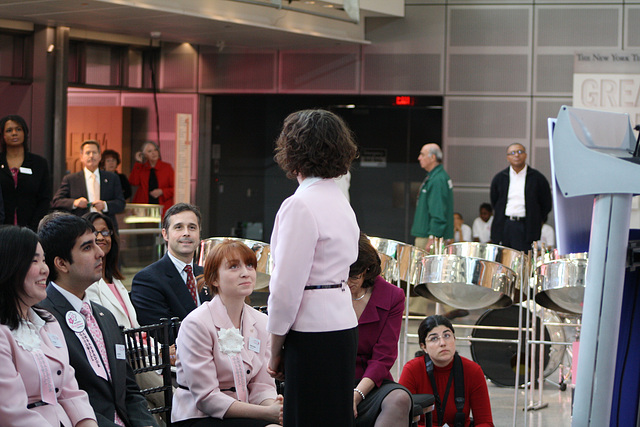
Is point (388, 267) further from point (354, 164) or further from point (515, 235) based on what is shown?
point (354, 164)

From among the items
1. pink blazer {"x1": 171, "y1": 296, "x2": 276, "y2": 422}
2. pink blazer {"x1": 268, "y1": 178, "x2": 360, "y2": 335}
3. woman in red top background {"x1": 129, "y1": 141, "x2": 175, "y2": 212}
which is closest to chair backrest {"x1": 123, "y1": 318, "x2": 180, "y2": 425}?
pink blazer {"x1": 171, "y1": 296, "x2": 276, "y2": 422}

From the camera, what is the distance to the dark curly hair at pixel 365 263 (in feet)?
8.42

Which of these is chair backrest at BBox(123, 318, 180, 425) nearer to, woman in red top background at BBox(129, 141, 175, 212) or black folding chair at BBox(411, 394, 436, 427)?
black folding chair at BBox(411, 394, 436, 427)

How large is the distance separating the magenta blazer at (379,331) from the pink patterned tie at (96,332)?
77 centimetres

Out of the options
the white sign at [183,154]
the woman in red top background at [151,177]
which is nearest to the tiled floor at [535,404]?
the woman in red top background at [151,177]

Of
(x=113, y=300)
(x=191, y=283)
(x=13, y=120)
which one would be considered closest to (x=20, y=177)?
(x=13, y=120)

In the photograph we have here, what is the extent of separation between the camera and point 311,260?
73.2 inches

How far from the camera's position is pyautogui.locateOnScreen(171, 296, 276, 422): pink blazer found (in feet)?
7.59

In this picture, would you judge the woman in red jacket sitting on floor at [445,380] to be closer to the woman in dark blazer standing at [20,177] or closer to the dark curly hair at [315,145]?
the dark curly hair at [315,145]

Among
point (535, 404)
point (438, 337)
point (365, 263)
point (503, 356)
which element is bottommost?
point (535, 404)

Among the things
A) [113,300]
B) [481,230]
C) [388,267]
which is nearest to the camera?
[113,300]

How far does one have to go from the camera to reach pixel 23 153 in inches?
203

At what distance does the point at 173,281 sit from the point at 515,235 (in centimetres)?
393

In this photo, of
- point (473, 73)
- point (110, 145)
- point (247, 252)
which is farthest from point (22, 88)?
point (247, 252)
